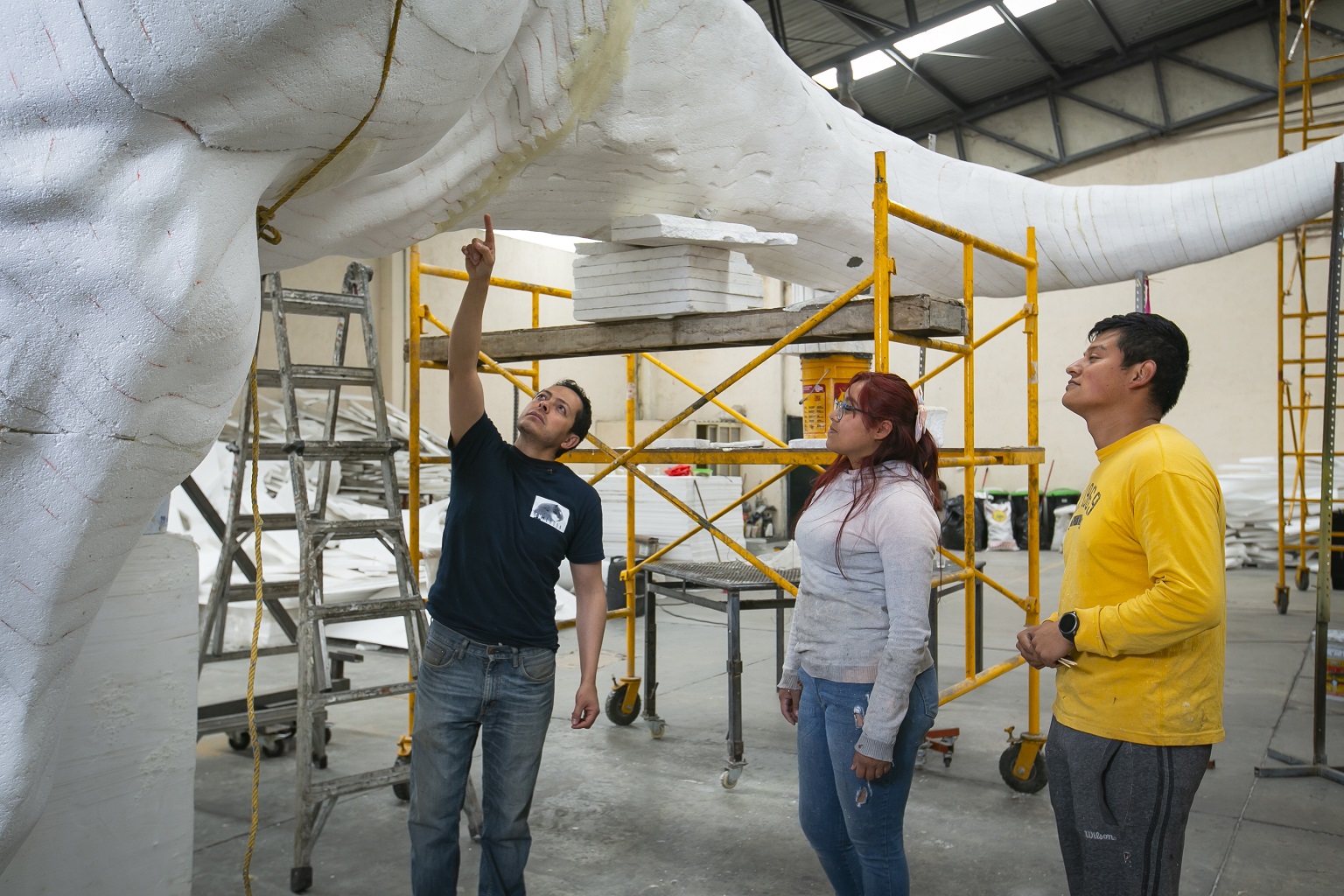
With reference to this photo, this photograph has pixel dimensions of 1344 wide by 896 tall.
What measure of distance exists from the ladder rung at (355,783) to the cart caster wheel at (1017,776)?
8.22 ft

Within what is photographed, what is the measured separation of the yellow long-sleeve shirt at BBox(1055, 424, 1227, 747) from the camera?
6.15ft

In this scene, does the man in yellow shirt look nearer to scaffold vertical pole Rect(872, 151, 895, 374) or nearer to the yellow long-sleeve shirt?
the yellow long-sleeve shirt

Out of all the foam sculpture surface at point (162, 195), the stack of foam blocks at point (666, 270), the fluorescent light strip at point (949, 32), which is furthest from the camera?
the fluorescent light strip at point (949, 32)

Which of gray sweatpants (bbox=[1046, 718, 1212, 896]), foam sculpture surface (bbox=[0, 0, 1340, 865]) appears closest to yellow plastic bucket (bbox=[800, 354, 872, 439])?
foam sculpture surface (bbox=[0, 0, 1340, 865])

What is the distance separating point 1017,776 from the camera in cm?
415

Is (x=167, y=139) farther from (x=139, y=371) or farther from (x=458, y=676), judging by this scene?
(x=458, y=676)

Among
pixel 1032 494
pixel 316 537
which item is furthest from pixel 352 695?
pixel 1032 494

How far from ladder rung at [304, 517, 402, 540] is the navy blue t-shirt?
2.59 ft

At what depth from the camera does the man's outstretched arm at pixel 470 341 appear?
2465 mm

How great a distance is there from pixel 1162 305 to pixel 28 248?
14.0m

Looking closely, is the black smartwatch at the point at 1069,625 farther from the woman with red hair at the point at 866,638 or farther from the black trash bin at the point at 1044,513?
the black trash bin at the point at 1044,513

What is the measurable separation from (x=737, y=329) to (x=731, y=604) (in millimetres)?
1302

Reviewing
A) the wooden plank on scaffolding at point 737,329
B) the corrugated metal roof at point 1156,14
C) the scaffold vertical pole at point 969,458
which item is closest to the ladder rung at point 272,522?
the wooden plank on scaffolding at point 737,329

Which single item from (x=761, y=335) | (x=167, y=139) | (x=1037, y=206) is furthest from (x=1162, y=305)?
(x=167, y=139)
